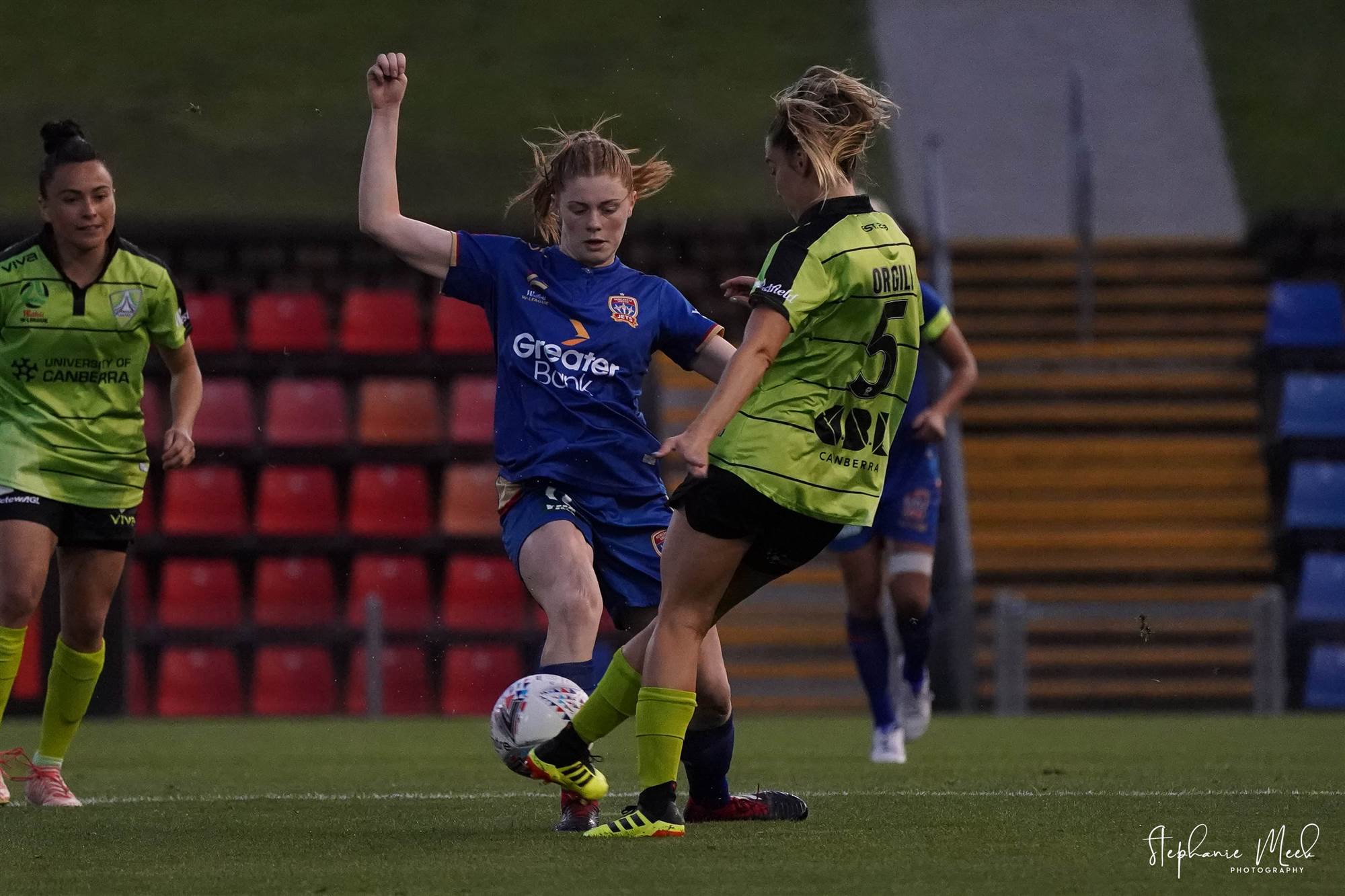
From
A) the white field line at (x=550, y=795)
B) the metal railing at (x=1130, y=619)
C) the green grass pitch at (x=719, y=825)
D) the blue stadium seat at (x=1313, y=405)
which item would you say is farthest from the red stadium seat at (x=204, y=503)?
the white field line at (x=550, y=795)

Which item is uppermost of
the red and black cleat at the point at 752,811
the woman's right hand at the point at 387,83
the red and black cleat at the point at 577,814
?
the woman's right hand at the point at 387,83

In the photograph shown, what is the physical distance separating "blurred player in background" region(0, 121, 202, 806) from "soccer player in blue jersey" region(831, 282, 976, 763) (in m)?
3.05

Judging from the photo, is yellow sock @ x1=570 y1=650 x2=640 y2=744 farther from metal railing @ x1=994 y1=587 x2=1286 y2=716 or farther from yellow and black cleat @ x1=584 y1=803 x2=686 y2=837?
metal railing @ x1=994 y1=587 x2=1286 y2=716

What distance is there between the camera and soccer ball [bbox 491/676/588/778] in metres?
4.67

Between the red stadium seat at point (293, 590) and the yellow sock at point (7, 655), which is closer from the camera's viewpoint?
the yellow sock at point (7, 655)

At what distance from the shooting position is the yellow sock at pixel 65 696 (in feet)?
19.5

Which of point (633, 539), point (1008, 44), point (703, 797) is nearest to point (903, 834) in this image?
point (703, 797)

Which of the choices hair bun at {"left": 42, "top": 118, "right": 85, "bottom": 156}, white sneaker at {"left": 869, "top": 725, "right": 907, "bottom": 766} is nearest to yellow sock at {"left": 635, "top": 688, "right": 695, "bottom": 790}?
hair bun at {"left": 42, "top": 118, "right": 85, "bottom": 156}

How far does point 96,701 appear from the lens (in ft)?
39.1

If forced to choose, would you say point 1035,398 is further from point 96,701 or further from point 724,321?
point 96,701

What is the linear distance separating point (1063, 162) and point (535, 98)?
4736mm

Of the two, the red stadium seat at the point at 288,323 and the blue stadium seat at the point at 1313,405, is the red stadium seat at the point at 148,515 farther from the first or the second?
the blue stadium seat at the point at 1313,405

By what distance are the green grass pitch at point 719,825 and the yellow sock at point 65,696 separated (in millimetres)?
279

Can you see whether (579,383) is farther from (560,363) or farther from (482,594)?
(482,594)
